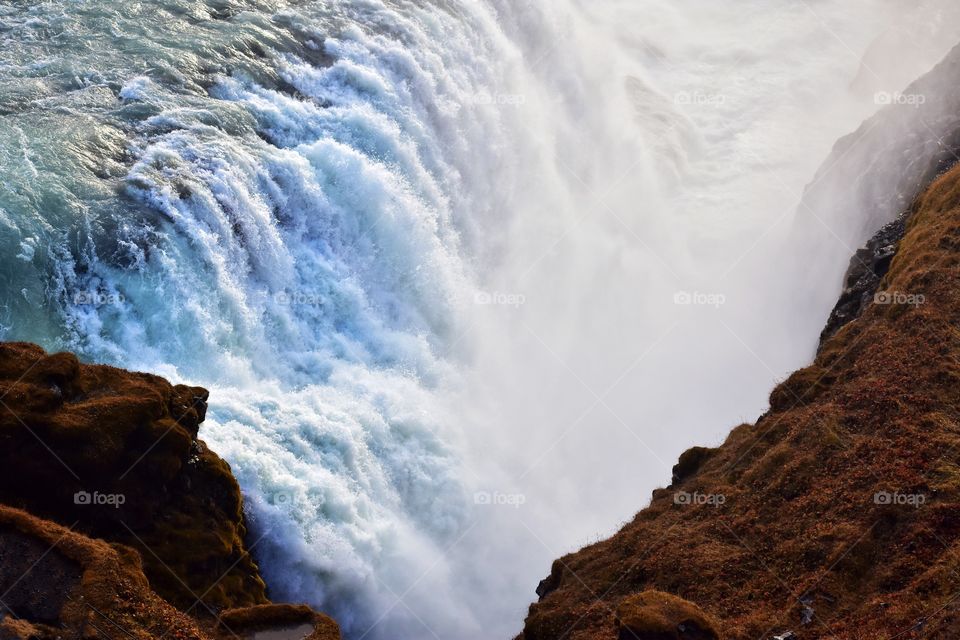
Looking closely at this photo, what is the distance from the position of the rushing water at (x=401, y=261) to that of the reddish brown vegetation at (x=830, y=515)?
22.7 feet

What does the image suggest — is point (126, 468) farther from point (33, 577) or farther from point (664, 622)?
point (664, 622)

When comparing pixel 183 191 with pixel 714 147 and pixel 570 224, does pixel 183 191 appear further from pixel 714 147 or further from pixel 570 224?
pixel 714 147

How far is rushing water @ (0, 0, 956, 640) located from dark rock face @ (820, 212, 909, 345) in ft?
16.8

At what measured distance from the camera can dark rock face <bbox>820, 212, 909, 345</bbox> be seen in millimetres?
29812

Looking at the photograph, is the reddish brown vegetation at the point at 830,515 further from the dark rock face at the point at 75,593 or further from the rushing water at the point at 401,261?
the dark rock face at the point at 75,593

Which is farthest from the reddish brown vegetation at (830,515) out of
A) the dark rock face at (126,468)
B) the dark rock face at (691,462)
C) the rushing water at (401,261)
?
the dark rock face at (126,468)

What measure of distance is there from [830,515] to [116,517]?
15.5 m

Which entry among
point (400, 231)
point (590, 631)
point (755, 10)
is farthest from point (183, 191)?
point (755, 10)

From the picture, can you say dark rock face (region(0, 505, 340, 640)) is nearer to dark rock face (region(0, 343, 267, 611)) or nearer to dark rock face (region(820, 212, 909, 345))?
dark rock face (region(0, 343, 267, 611))

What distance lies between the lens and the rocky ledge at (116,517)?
52.6 feet

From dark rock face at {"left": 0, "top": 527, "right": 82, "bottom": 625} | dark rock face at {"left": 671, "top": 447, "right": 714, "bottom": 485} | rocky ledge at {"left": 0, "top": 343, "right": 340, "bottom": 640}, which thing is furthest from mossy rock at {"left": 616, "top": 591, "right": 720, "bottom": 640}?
dark rock face at {"left": 0, "top": 527, "right": 82, "bottom": 625}

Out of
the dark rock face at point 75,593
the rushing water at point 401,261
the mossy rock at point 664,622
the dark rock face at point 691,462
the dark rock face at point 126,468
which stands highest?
the rushing water at point 401,261

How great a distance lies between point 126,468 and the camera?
1962cm

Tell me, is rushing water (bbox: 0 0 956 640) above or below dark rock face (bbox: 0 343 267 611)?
above
